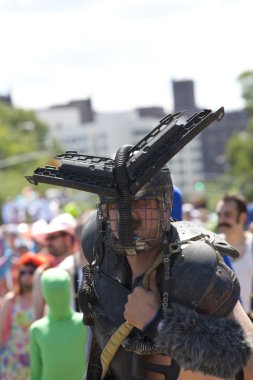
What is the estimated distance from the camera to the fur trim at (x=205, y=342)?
3139 mm

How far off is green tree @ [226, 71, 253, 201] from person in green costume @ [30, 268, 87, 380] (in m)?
64.0

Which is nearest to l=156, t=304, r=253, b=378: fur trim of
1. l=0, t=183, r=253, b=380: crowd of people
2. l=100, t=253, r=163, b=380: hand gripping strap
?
l=100, t=253, r=163, b=380: hand gripping strap

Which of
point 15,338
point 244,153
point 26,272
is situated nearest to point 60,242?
point 26,272

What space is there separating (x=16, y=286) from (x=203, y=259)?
477 cm

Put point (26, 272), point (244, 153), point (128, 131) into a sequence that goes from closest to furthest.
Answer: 1. point (26, 272)
2. point (244, 153)
3. point (128, 131)

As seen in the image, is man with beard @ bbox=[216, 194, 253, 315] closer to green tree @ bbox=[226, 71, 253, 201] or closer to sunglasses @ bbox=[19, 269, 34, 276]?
sunglasses @ bbox=[19, 269, 34, 276]

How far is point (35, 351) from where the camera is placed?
6.07 meters

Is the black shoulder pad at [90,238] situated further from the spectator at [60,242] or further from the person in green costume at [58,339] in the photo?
the spectator at [60,242]

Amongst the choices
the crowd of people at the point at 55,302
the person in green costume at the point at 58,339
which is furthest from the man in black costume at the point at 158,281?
the person in green costume at the point at 58,339

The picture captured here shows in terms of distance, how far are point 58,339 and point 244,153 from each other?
70046 millimetres

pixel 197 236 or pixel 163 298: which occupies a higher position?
pixel 197 236

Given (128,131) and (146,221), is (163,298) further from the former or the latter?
(128,131)

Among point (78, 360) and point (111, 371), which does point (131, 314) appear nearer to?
point (111, 371)

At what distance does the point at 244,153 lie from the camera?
7538cm
